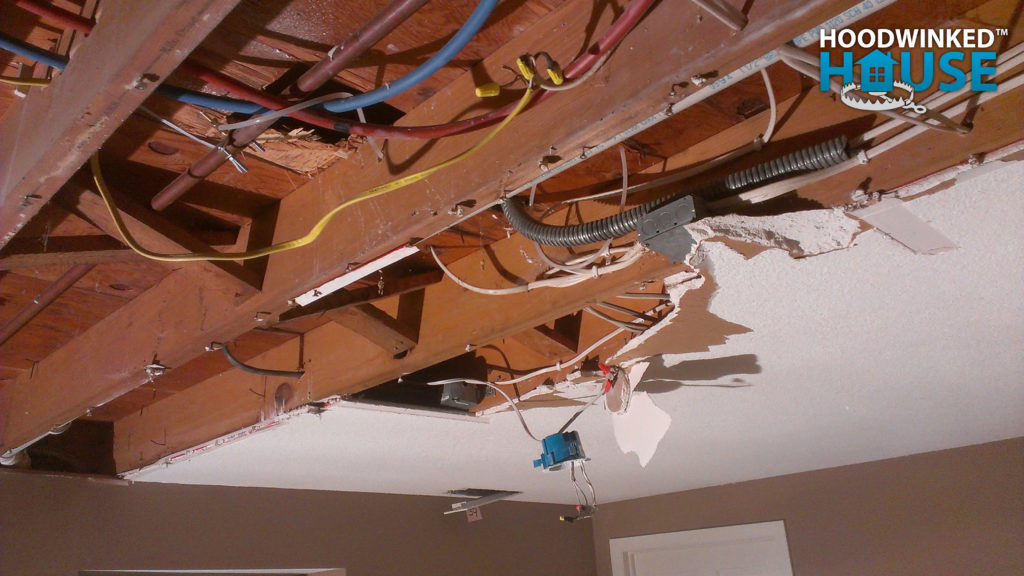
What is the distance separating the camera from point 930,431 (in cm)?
220

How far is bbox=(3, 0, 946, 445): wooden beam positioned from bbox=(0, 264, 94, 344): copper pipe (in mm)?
126

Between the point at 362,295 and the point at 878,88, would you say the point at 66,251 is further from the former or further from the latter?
the point at 878,88

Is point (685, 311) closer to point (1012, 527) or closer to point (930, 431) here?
point (930, 431)

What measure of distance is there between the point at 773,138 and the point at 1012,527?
2278mm

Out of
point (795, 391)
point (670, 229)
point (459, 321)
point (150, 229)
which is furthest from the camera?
point (795, 391)

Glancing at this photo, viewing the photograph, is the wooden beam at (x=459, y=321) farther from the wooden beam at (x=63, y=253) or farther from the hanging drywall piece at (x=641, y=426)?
the wooden beam at (x=63, y=253)

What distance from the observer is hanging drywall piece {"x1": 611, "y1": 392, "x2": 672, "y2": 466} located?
124 centimetres

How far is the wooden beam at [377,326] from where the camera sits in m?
1.26

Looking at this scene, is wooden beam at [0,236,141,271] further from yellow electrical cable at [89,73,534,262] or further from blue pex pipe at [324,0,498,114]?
blue pex pipe at [324,0,498,114]

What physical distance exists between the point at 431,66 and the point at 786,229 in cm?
47

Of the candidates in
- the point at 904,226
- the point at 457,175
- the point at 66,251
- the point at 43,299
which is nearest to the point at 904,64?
the point at 904,226

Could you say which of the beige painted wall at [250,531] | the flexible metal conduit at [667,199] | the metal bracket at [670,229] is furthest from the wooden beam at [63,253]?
the beige painted wall at [250,531]

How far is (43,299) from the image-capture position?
1.33m

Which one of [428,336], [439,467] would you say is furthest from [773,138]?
[439,467]
